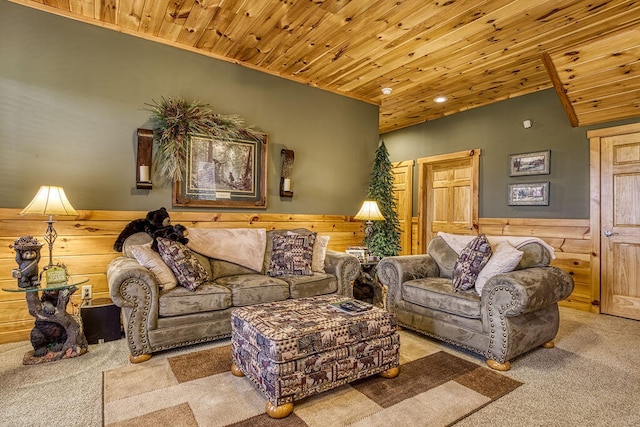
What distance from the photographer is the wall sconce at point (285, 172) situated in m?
4.08

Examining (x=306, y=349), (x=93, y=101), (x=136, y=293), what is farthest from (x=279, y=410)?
(x=93, y=101)

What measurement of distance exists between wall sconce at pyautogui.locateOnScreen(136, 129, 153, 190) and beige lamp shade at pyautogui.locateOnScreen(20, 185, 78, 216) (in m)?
0.71

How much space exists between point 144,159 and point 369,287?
271 cm

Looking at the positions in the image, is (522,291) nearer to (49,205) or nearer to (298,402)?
(298,402)

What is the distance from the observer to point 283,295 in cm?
304

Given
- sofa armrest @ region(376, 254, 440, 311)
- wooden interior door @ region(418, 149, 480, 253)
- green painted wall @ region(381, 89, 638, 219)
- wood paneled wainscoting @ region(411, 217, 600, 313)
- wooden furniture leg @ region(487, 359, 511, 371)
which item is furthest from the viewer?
wooden interior door @ region(418, 149, 480, 253)

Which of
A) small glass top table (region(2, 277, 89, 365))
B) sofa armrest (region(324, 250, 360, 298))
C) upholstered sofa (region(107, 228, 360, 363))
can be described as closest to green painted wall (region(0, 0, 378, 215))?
upholstered sofa (region(107, 228, 360, 363))

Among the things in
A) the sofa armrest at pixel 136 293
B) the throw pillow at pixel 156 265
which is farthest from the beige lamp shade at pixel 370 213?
the sofa armrest at pixel 136 293

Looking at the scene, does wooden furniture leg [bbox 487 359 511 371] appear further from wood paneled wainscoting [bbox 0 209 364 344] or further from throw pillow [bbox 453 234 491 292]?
wood paneled wainscoting [bbox 0 209 364 344]

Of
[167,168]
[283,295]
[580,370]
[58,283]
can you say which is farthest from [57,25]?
[580,370]

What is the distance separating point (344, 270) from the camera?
11.3 ft

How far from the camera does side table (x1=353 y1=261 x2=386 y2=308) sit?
3.94 meters

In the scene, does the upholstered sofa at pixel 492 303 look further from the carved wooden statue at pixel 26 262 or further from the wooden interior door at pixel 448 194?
the carved wooden statue at pixel 26 262

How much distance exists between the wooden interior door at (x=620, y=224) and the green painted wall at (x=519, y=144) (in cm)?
19
